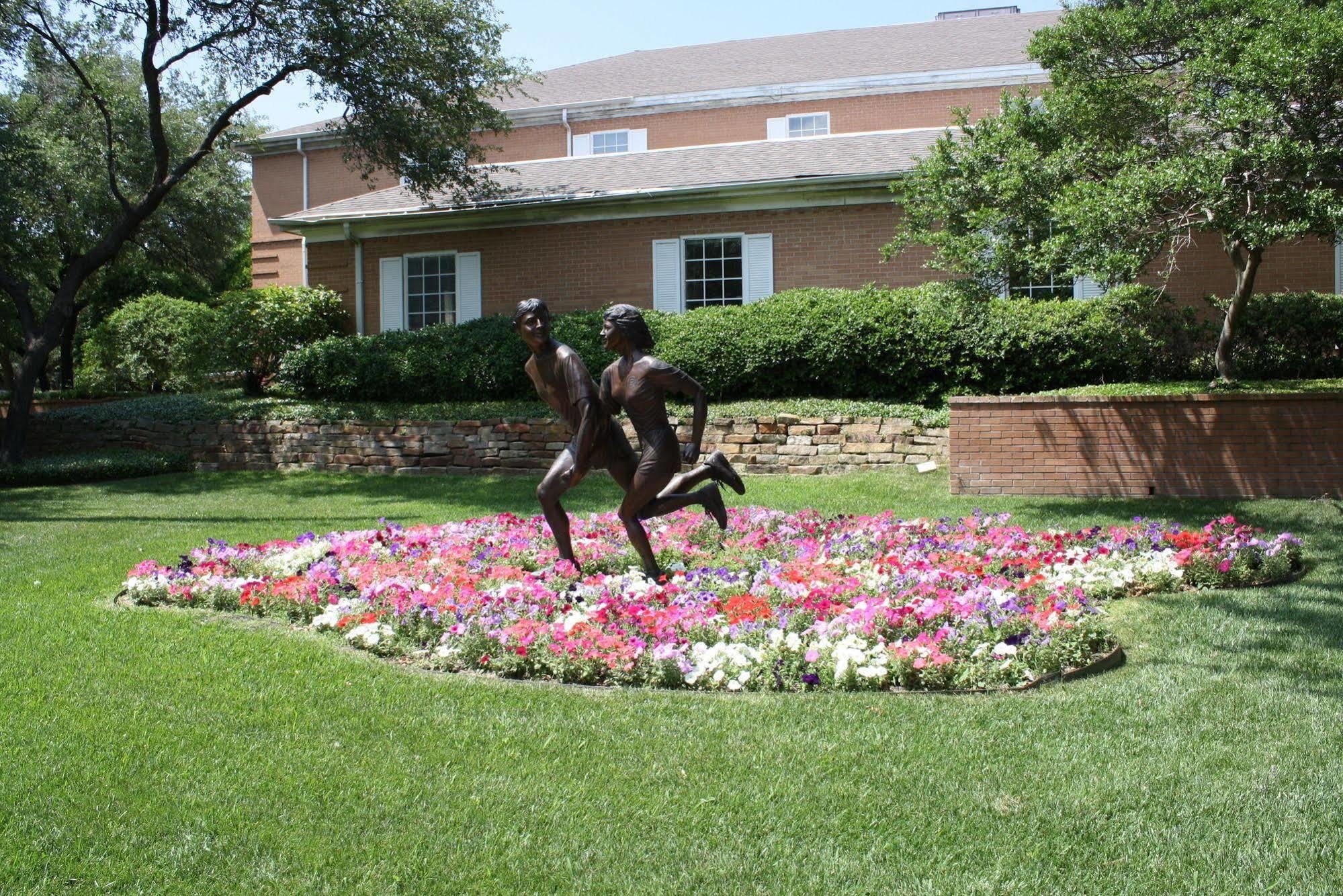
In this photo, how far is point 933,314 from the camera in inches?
547

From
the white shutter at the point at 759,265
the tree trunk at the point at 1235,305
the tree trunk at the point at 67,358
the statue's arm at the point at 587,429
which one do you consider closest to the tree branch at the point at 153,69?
the white shutter at the point at 759,265

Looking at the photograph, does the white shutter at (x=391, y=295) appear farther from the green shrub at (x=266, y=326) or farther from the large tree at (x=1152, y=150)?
the large tree at (x=1152, y=150)

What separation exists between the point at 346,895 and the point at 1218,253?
53.0ft

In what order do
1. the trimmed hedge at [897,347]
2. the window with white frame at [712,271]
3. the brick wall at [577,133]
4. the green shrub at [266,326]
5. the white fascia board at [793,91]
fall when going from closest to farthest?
the trimmed hedge at [897,347] → the window with white frame at [712,271] → the green shrub at [266,326] → the white fascia board at [793,91] → the brick wall at [577,133]

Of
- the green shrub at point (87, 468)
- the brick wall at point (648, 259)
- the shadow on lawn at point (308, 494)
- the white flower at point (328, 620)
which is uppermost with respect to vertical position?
the brick wall at point (648, 259)

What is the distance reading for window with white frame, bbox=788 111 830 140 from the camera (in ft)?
84.0

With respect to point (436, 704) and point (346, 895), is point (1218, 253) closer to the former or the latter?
point (436, 704)

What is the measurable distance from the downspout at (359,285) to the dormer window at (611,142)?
8.05 meters

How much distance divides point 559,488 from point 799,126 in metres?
20.7

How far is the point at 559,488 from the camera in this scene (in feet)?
23.7

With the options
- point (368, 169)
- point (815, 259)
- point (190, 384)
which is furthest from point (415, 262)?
point (815, 259)

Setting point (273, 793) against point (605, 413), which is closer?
point (273, 793)

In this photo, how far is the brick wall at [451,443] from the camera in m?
13.4

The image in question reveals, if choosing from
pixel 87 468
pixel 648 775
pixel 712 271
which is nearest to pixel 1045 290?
pixel 712 271
